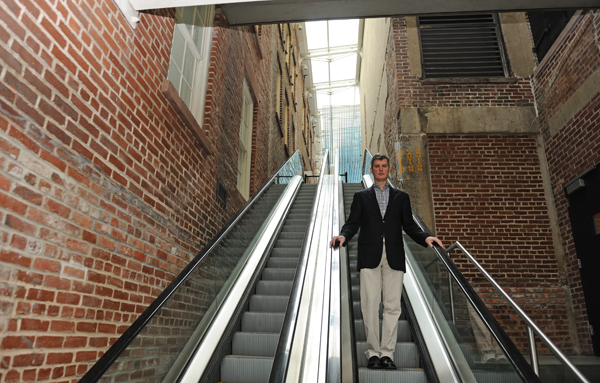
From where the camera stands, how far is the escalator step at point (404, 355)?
10.6 ft

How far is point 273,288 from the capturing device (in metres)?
4.46

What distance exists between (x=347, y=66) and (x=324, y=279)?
23064mm

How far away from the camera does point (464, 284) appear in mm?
2846

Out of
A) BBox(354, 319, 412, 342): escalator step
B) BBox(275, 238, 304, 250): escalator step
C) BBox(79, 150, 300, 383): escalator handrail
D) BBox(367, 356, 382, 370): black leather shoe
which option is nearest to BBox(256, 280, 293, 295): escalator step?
BBox(354, 319, 412, 342): escalator step

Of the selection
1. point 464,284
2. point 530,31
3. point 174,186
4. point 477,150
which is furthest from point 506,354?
point 530,31

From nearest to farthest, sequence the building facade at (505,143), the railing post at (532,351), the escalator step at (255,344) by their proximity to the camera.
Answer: the railing post at (532,351), the escalator step at (255,344), the building facade at (505,143)

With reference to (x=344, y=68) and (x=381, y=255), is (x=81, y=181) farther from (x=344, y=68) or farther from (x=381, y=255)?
(x=344, y=68)

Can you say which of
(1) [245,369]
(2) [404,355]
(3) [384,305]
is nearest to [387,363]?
(3) [384,305]

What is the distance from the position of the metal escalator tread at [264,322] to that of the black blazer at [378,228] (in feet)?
3.54

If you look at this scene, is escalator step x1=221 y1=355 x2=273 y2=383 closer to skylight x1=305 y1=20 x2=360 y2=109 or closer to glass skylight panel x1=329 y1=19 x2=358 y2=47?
skylight x1=305 y1=20 x2=360 y2=109

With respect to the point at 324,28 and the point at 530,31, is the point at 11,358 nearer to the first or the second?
the point at 530,31

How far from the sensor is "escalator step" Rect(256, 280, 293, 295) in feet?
14.5

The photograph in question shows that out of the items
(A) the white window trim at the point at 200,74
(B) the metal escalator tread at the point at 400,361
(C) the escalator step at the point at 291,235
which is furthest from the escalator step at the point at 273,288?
(A) the white window trim at the point at 200,74

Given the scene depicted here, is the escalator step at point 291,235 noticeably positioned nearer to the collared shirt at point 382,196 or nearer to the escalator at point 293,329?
the escalator at point 293,329
